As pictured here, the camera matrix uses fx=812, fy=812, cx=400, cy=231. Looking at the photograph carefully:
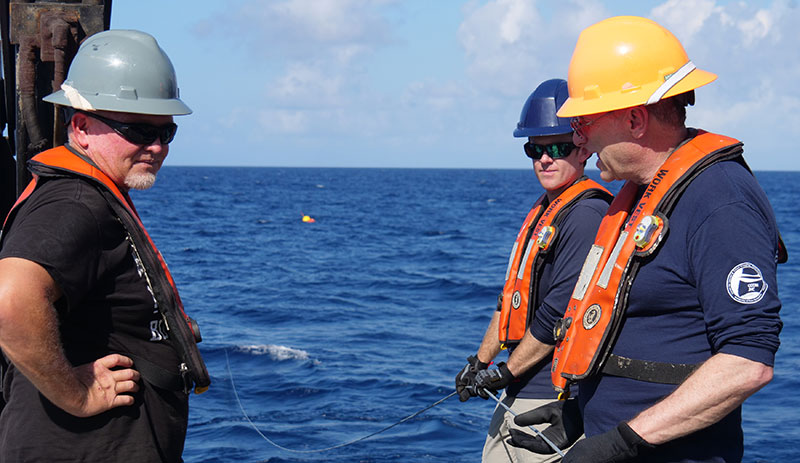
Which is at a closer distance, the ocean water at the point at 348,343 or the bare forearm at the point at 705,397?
the bare forearm at the point at 705,397

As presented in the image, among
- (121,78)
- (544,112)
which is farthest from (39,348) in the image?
(544,112)

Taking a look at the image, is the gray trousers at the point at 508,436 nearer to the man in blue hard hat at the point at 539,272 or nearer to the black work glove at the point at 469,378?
the man in blue hard hat at the point at 539,272

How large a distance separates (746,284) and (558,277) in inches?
60.6

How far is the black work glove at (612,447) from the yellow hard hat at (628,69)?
3.46ft

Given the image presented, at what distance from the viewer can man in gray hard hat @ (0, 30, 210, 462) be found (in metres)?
2.48

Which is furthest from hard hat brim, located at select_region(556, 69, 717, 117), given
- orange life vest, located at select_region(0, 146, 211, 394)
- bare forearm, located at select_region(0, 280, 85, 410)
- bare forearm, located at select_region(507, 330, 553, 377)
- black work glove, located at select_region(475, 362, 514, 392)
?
bare forearm, located at select_region(0, 280, 85, 410)

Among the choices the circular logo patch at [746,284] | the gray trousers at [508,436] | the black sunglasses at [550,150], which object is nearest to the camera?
the circular logo patch at [746,284]

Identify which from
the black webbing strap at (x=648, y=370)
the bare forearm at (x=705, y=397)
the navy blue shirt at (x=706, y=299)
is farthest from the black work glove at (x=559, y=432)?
the bare forearm at (x=705, y=397)

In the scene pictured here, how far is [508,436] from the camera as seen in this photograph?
4129 mm

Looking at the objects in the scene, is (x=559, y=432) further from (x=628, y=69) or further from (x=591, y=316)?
(x=628, y=69)

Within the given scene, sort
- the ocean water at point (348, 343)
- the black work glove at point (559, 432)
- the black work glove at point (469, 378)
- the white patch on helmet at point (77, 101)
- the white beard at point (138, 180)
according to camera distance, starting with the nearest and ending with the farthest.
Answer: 1. the white patch on helmet at point (77, 101)
2. the white beard at point (138, 180)
3. the black work glove at point (559, 432)
4. the black work glove at point (469, 378)
5. the ocean water at point (348, 343)

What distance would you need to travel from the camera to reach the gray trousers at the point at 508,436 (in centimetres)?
395

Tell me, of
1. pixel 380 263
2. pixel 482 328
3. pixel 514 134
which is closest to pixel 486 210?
pixel 380 263

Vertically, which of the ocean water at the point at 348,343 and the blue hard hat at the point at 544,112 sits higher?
the blue hard hat at the point at 544,112
